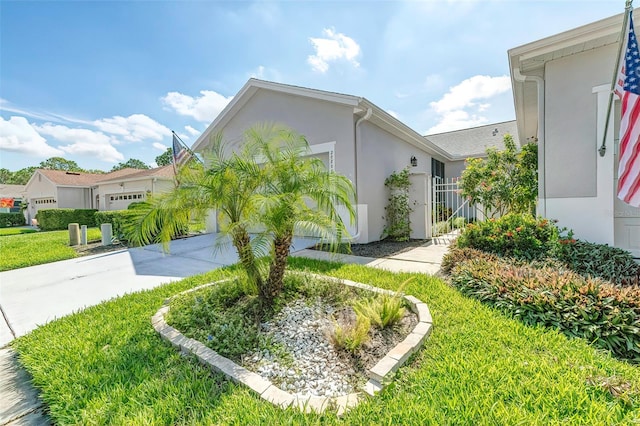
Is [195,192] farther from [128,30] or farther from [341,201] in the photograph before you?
[128,30]

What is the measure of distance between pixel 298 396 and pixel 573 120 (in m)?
7.50

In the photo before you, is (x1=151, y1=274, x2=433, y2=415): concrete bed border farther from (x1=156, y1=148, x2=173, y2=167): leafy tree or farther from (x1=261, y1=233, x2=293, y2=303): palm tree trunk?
(x1=156, y1=148, x2=173, y2=167): leafy tree

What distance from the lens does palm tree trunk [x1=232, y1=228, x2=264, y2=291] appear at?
3.68 m

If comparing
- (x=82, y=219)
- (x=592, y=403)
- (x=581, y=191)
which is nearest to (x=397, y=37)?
(x=581, y=191)

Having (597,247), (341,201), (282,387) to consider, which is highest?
(341,201)

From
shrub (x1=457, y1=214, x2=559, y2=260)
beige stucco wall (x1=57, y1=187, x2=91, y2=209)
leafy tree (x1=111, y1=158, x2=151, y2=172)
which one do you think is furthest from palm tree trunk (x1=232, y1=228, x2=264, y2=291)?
leafy tree (x1=111, y1=158, x2=151, y2=172)

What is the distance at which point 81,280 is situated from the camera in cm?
606

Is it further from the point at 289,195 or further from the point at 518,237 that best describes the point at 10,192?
the point at 518,237

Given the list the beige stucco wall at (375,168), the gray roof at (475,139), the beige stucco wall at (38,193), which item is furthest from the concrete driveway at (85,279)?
the beige stucco wall at (38,193)

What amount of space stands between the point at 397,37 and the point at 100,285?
9.95 meters

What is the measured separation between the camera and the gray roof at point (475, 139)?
1659 centimetres

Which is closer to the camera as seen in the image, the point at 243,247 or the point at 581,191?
the point at 243,247

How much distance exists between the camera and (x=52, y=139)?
19.6 metres

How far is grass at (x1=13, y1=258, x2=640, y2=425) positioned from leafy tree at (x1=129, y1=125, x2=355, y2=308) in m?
1.39
